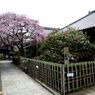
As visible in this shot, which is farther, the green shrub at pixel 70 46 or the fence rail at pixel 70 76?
the green shrub at pixel 70 46

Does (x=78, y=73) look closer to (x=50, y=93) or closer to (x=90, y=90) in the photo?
(x=90, y=90)

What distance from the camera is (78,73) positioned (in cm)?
893

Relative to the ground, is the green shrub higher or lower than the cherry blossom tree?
lower

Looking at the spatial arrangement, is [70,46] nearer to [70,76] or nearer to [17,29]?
[70,76]

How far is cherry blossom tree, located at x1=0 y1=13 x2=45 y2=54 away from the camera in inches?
882

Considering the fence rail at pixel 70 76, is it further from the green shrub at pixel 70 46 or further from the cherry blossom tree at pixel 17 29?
the cherry blossom tree at pixel 17 29

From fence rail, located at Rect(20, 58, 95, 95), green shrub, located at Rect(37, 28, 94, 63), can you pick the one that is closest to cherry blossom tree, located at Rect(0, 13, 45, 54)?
green shrub, located at Rect(37, 28, 94, 63)

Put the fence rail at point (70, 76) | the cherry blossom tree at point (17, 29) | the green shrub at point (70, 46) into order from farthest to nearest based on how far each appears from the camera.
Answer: the cherry blossom tree at point (17, 29)
the green shrub at point (70, 46)
the fence rail at point (70, 76)

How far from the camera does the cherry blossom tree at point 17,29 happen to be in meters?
22.4

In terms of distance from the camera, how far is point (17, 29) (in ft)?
75.9

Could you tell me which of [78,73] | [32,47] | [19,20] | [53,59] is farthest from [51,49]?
[32,47]

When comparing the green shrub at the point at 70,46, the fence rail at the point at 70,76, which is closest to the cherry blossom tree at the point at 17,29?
the green shrub at the point at 70,46

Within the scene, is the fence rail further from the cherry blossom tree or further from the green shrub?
the cherry blossom tree

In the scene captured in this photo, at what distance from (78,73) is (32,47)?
18.1 m
